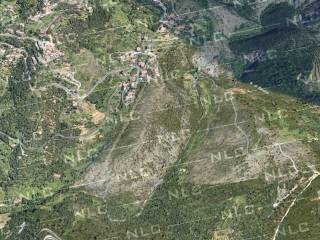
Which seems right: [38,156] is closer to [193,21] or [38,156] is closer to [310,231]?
[193,21]

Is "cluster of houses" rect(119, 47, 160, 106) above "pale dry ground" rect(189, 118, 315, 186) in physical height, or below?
above

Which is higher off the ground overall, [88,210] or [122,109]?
[122,109]

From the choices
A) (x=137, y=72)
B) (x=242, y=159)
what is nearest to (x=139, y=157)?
(x=242, y=159)

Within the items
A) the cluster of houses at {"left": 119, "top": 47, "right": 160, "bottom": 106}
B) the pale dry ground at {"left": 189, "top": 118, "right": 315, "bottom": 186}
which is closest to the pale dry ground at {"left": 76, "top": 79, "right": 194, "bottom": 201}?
the cluster of houses at {"left": 119, "top": 47, "right": 160, "bottom": 106}

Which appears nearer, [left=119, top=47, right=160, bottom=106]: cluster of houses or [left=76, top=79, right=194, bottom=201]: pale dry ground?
[left=76, top=79, right=194, bottom=201]: pale dry ground

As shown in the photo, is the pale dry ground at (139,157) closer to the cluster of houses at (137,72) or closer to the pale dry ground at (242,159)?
the cluster of houses at (137,72)

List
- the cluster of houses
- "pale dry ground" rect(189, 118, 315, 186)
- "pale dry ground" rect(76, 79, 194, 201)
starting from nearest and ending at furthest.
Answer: "pale dry ground" rect(189, 118, 315, 186), "pale dry ground" rect(76, 79, 194, 201), the cluster of houses

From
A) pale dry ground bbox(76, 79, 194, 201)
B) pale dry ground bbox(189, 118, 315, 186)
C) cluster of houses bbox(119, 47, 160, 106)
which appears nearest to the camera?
pale dry ground bbox(189, 118, 315, 186)

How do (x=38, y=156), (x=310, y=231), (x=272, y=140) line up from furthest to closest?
1. (x=38, y=156)
2. (x=272, y=140)
3. (x=310, y=231)

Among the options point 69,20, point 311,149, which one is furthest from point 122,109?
point 311,149

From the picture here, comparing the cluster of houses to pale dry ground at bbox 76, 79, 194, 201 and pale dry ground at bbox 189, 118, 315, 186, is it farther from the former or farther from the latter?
pale dry ground at bbox 189, 118, 315, 186

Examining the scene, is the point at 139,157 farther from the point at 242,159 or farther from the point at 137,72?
the point at 137,72
